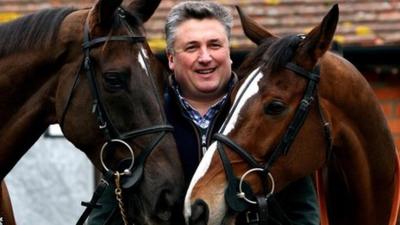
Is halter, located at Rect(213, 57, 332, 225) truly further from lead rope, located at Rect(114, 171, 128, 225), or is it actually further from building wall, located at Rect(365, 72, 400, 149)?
building wall, located at Rect(365, 72, 400, 149)

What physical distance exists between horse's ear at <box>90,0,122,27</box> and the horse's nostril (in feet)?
3.30

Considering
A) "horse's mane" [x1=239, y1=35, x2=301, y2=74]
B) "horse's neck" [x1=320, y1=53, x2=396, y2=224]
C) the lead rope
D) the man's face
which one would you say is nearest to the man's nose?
the man's face

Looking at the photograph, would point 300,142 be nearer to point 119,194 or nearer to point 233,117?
point 233,117

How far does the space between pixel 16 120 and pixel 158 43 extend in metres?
3.80

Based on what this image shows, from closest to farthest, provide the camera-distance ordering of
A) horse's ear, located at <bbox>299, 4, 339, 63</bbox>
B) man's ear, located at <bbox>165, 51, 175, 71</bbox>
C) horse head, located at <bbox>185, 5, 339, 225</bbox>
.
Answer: horse head, located at <bbox>185, 5, 339, 225</bbox> < horse's ear, located at <bbox>299, 4, 339, 63</bbox> < man's ear, located at <bbox>165, 51, 175, 71</bbox>

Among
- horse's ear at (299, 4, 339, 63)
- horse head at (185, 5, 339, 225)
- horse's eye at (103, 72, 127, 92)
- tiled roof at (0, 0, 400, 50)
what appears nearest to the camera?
horse head at (185, 5, 339, 225)

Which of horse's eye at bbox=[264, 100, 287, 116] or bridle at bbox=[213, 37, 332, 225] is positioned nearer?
bridle at bbox=[213, 37, 332, 225]

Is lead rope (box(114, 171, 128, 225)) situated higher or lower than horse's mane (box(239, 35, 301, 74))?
lower

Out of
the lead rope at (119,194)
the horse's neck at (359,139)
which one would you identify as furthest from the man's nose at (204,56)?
the lead rope at (119,194)

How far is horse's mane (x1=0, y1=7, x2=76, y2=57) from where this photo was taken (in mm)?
5789

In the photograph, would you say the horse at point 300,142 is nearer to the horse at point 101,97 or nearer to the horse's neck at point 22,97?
the horse at point 101,97

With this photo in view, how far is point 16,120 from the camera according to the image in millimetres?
5828

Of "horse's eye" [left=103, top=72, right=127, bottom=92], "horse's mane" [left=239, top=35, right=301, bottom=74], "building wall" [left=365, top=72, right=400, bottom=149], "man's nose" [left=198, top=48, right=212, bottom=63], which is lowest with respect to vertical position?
"building wall" [left=365, top=72, right=400, bottom=149]

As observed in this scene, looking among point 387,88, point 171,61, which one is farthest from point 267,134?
point 387,88
